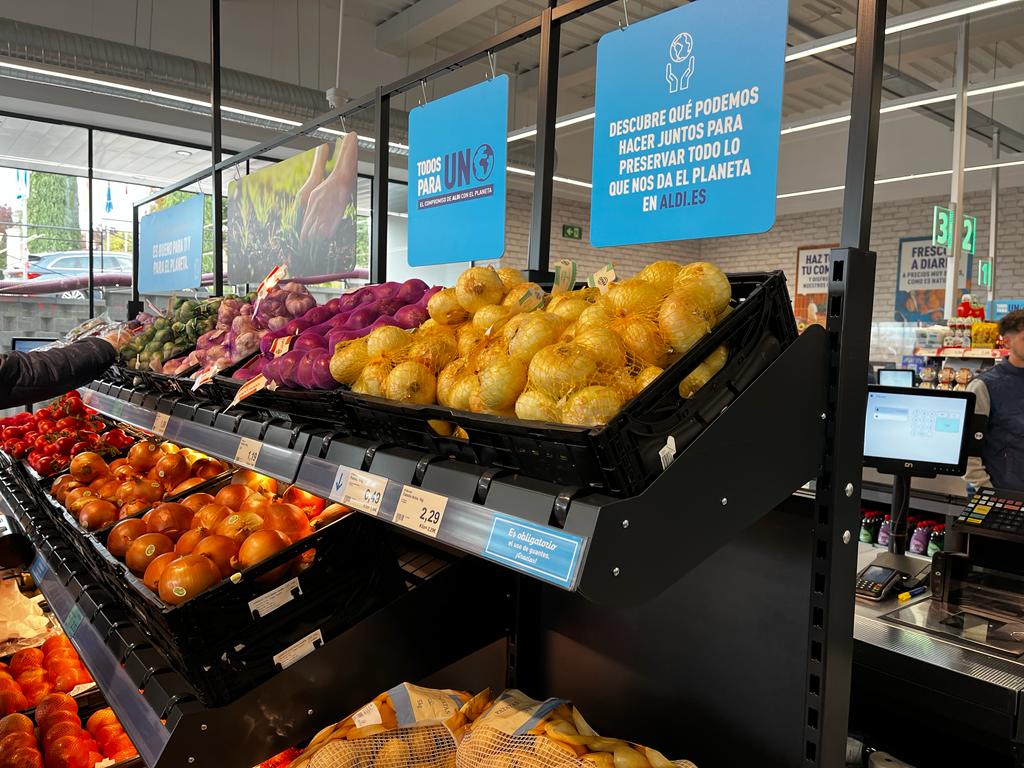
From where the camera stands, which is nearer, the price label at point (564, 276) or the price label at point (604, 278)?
the price label at point (604, 278)

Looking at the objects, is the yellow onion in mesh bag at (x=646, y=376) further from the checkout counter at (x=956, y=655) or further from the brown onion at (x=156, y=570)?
the checkout counter at (x=956, y=655)

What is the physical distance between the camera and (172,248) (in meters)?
4.25

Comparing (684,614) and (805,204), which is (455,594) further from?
(805,204)

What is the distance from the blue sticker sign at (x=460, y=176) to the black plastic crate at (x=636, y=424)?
0.88 m

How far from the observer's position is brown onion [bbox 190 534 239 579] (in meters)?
1.56

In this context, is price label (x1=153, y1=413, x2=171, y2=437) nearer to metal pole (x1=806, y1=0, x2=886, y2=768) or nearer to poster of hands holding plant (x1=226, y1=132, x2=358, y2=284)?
poster of hands holding plant (x1=226, y1=132, x2=358, y2=284)

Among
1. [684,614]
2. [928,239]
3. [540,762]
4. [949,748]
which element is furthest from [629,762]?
[928,239]

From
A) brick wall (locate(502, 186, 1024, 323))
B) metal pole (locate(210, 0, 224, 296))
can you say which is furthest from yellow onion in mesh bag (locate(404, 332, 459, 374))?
brick wall (locate(502, 186, 1024, 323))

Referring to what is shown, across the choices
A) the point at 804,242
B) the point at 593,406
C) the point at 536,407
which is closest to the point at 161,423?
the point at 536,407

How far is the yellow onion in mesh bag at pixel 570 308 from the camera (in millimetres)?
1185

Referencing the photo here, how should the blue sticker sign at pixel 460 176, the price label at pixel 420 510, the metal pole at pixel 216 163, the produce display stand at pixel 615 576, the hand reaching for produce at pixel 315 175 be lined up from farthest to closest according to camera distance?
Answer: 1. the metal pole at pixel 216 163
2. the hand reaching for produce at pixel 315 175
3. the blue sticker sign at pixel 460 176
4. the price label at pixel 420 510
5. the produce display stand at pixel 615 576

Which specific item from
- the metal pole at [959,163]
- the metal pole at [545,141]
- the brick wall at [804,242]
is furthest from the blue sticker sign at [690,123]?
the brick wall at [804,242]

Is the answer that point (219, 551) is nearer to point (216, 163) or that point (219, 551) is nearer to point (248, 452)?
point (248, 452)

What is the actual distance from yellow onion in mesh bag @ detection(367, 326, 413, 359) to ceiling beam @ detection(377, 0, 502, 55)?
6.51 meters
